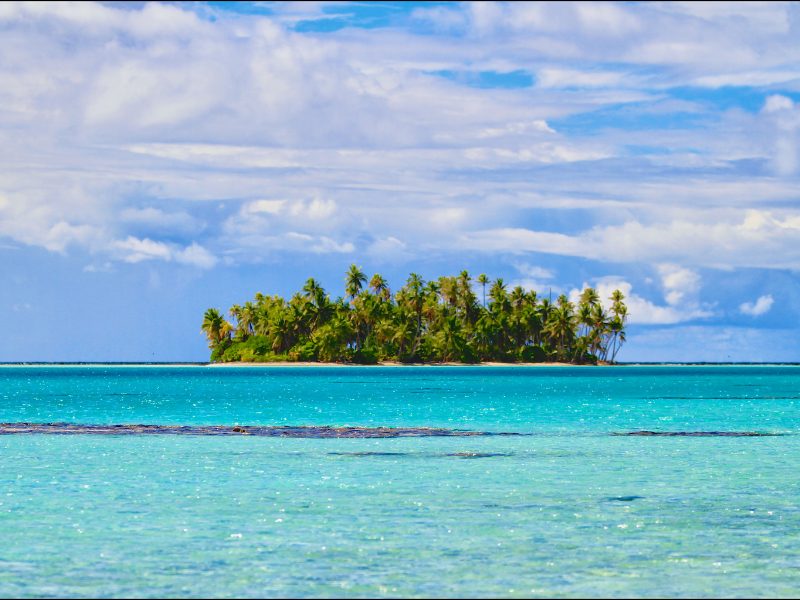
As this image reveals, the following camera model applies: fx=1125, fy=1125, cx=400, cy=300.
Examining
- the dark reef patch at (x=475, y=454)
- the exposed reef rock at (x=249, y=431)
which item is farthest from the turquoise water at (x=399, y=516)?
the exposed reef rock at (x=249, y=431)

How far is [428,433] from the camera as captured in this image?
5256 centimetres

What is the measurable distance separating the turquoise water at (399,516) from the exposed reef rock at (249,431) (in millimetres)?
2676

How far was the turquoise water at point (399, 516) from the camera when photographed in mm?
19688

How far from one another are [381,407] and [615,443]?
3569cm

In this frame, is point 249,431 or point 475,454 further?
point 249,431

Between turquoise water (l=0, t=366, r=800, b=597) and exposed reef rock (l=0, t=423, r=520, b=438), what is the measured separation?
105 inches

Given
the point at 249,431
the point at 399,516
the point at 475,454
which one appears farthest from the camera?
the point at 249,431

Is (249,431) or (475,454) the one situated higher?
(249,431)

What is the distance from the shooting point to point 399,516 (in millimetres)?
26438

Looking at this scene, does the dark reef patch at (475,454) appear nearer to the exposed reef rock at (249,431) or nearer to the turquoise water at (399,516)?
the turquoise water at (399,516)

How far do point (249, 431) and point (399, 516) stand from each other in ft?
90.6

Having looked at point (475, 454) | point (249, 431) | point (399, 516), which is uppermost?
point (249, 431)

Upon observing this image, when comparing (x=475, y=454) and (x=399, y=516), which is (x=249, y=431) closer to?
(x=475, y=454)

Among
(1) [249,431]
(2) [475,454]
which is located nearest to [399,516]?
(2) [475,454]
